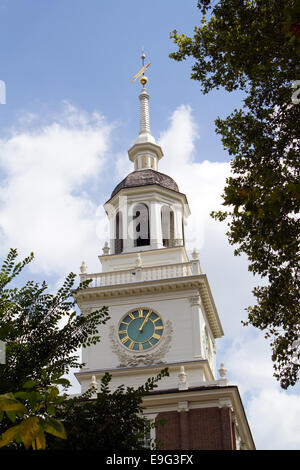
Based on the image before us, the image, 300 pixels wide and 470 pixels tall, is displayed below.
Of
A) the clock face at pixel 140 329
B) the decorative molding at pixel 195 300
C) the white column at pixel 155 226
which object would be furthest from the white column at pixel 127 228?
the decorative molding at pixel 195 300

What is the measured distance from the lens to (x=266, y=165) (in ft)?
54.2

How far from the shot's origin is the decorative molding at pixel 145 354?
32.5 meters

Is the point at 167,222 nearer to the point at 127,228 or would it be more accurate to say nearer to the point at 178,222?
the point at 178,222

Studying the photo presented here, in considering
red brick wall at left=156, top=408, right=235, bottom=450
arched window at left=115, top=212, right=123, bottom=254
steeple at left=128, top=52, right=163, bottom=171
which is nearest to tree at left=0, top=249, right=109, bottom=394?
red brick wall at left=156, top=408, right=235, bottom=450

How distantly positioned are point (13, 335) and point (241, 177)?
749 cm

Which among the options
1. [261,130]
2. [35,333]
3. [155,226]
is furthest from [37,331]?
[155,226]

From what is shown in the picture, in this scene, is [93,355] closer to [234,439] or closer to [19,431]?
[234,439]

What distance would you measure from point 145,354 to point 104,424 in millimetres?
21310

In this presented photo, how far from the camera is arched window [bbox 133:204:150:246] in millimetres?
39406

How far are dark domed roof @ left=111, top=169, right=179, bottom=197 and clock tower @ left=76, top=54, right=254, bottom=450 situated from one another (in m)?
0.07

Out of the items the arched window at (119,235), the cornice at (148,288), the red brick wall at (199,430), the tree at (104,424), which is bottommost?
the tree at (104,424)

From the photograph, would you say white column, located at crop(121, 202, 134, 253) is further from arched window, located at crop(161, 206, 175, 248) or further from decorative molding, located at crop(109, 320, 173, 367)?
decorative molding, located at crop(109, 320, 173, 367)

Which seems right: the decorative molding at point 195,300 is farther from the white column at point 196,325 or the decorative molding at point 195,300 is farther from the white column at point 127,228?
the white column at point 127,228

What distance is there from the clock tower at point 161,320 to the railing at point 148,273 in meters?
0.06
